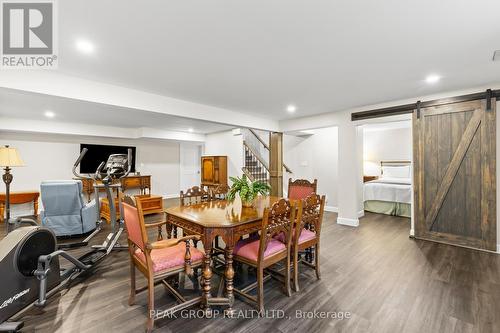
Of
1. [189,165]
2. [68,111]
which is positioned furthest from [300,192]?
[189,165]

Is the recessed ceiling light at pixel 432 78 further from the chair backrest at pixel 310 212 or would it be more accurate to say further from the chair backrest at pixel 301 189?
the chair backrest at pixel 310 212

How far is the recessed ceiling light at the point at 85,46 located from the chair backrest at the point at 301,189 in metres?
2.91

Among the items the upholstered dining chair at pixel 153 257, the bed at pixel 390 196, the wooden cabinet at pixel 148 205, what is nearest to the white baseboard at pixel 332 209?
the bed at pixel 390 196

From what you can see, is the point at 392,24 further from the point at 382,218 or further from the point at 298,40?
the point at 382,218

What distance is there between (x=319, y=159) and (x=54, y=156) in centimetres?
732

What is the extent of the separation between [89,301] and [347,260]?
2961 millimetres

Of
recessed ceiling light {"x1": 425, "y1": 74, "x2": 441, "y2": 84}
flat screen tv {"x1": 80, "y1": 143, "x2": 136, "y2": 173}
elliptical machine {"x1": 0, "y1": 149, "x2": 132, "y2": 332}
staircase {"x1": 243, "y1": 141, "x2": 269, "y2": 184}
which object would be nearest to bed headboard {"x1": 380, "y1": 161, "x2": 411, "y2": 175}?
staircase {"x1": 243, "y1": 141, "x2": 269, "y2": 184}

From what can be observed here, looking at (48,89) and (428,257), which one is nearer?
(48,89)

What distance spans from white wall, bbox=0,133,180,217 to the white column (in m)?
6.19

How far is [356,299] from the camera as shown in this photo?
7.12 feet

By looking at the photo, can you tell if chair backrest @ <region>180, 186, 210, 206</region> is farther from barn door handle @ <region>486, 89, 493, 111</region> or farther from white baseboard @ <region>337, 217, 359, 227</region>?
barn door handle @ <region>486, 89, 493, 111</region>

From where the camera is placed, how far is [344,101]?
161 inches

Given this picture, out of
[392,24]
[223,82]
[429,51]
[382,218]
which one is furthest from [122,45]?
[382,218]

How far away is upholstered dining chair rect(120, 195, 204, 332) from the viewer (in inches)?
68.4
